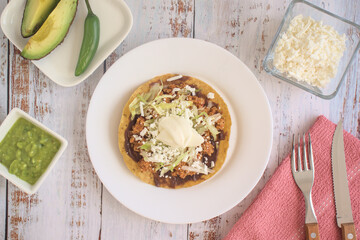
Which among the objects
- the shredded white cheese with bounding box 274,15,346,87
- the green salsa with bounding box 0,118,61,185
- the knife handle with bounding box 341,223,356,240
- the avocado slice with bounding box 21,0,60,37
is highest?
the avocado slice with bounding box 21,0,60,37

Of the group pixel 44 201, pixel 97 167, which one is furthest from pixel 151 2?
pixel 44 201

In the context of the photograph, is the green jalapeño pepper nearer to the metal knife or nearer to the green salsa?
the green salsa

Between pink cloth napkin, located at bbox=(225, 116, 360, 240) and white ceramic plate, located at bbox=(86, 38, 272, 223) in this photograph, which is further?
pink cloth napkin, located at bbox=(225, 116, 360, 240)

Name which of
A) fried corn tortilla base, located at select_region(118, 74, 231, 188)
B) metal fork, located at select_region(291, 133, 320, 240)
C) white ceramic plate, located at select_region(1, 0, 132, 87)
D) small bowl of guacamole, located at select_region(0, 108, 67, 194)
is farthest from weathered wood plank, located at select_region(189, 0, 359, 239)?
small bowl of guacamole, located at select_region(0, 108, 67, 194)

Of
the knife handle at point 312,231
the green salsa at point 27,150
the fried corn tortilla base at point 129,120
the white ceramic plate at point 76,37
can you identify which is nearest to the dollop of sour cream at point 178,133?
the fried corn tortilla base at point 129,120

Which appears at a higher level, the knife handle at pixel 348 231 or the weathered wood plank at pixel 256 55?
the weathered wood plank at pixel 256 55

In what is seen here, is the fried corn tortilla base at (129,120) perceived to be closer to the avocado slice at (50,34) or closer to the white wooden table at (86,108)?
the white wooden table at (86,108)
